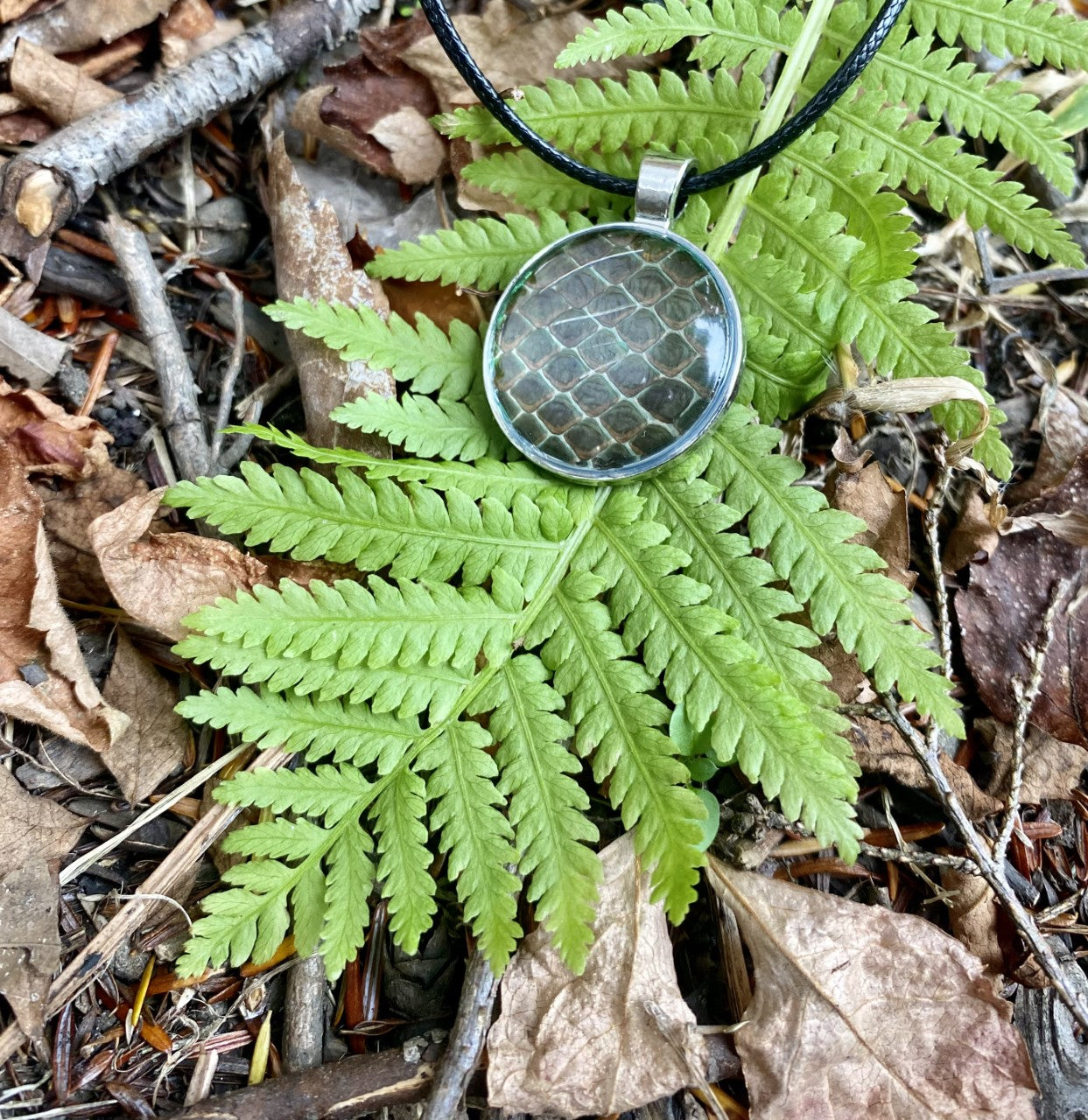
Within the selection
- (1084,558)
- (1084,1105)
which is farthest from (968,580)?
(1084,1105)

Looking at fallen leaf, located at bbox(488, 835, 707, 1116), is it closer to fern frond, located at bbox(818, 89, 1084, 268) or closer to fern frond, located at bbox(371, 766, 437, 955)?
fern frond, located at bbox(371, 766, 437, 955)

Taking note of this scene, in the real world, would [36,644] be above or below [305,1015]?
above

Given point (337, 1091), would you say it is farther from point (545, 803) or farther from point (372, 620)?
point (372, 620)

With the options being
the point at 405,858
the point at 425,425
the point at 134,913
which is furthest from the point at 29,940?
the point at 425,425

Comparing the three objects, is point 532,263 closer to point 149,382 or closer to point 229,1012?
point 149,382

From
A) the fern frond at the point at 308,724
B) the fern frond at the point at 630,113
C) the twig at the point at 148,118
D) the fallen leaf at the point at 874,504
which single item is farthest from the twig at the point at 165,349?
the fallen leaf at the point at 874,504

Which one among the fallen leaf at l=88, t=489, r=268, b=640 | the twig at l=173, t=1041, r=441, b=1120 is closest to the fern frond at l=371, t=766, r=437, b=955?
the twig at l=173, t=1041, r=441, b=1120
